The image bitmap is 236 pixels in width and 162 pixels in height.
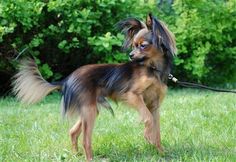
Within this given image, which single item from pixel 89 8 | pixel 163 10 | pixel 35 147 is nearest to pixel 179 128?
pixel 35 147

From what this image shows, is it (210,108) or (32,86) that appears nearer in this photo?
(32,86)

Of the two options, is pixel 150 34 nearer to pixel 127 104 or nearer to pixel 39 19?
pixel 127 104

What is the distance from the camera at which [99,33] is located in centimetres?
1123

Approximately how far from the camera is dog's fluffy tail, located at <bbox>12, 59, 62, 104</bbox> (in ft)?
17.2

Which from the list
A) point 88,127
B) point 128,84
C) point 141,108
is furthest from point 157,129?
point 88,127

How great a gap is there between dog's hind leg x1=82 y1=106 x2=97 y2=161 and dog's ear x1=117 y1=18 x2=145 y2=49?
919 millimetres

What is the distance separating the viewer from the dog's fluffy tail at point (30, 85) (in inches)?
206

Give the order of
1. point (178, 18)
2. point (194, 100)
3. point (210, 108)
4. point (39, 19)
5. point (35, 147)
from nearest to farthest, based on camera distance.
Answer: point (35, 147), point (210, 108), point (194, 100), point (39, 19), point (178, 18)

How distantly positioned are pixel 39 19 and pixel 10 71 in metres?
1.30

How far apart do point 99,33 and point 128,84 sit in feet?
20.4

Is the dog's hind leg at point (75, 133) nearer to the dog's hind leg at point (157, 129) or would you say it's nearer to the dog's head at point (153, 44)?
the dog's hind leg at point (157, 129)

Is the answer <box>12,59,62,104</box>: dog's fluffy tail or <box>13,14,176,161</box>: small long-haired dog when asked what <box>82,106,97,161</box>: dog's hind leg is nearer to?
<box>13,14,176,161</box>: small long-haired dog

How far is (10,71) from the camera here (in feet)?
35.6

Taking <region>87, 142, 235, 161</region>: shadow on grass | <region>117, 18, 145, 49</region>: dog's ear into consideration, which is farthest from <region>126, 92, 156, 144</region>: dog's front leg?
<region>117, 18, 145, 49</region>: dog's ear
